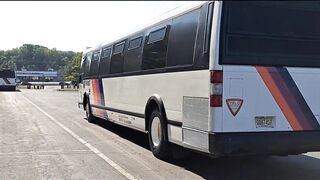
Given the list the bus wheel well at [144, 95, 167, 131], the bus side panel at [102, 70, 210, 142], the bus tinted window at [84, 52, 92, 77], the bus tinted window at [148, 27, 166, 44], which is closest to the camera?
the bus side panel at [102, 70, 210, 142]

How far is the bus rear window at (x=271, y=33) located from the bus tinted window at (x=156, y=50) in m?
2.05

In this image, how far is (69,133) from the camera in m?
13.2

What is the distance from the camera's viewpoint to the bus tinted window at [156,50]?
8.78 metres

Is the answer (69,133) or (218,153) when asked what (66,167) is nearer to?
(218,153)

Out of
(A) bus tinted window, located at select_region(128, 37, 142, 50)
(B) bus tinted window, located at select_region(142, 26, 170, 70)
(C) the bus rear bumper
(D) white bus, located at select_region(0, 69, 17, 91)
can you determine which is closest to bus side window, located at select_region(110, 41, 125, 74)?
(A) bus tinted window, located at select_region(128, 37, 142, 50)

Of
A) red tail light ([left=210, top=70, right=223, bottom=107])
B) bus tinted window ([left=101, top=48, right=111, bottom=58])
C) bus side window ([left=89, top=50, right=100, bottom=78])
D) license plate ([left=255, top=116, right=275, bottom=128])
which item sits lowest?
license plate ([left=255, top=116, right=275, bottom=128])

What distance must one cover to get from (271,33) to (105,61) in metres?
7.63

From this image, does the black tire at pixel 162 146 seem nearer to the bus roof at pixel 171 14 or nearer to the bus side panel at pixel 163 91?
the bus side panel at pixel 163 91

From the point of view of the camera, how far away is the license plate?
690cm

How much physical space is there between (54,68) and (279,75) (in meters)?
183

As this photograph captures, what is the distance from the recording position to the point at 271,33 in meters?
7.10

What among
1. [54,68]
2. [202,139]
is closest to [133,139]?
[202,139]

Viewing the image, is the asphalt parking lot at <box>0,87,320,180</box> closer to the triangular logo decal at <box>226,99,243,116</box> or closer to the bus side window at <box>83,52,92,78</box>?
the triangular logo decal at <box>226,99,243,116</box>

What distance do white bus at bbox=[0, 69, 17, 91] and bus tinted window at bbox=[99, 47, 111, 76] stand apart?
5157cm
